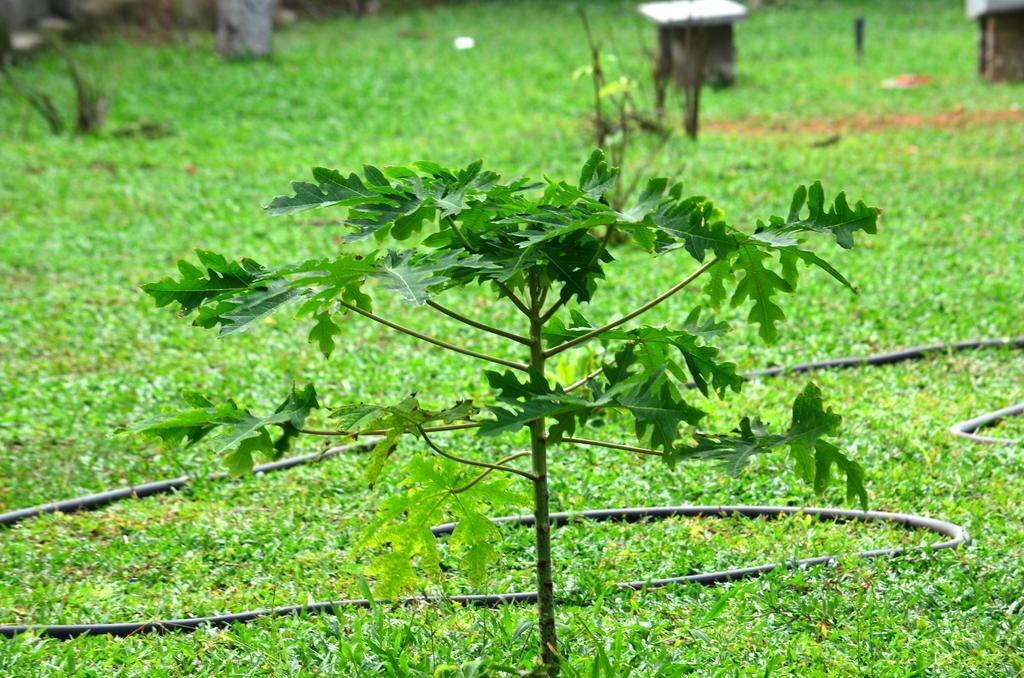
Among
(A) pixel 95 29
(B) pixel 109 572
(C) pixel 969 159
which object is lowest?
(B) pixel 109 572

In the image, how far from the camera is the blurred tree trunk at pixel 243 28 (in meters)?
14.4

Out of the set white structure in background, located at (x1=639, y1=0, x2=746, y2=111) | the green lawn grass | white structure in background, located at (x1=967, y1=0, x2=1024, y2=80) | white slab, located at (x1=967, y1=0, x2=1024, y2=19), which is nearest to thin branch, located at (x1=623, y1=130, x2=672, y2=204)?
the green lawn grass

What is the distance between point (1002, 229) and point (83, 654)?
5.92 m

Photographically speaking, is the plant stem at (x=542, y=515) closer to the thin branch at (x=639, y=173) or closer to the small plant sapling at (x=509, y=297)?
the small plant sapling at (x=509, y=297)

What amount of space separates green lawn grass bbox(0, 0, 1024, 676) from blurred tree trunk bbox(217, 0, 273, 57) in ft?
8.50

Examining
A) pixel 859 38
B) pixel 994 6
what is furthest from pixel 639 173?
pixel 859 38

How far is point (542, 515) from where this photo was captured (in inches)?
102

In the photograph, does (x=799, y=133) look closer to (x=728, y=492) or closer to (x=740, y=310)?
(x=740, y=310)

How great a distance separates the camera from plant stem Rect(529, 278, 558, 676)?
2.55m

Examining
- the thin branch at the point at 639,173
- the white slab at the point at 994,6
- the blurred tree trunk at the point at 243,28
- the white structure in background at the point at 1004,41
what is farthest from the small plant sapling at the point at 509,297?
the blurred tree trunk at the point at 243,28

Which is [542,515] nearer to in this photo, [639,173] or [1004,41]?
[639,173]

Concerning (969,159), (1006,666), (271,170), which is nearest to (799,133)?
(969,159)

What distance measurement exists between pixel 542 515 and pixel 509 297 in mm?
473

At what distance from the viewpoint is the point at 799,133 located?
35.0 ft
